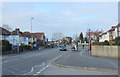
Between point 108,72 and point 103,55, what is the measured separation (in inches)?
463

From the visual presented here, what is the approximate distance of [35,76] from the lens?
862 cm

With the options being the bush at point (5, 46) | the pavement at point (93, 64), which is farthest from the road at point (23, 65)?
the bush at point (5, 46)

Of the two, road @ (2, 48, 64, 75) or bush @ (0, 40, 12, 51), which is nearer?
road @ (2, 48, 64, 75)

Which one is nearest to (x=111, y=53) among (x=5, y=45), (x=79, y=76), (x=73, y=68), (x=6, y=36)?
(x=73, y=68)

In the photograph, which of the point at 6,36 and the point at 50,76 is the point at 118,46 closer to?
the point at 50,76

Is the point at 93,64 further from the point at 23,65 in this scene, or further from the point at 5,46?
the point at 5,46

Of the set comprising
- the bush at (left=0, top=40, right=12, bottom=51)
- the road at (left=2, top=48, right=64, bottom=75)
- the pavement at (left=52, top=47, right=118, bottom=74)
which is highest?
the bush at (left=0, top=40, right=12, bottom=51)

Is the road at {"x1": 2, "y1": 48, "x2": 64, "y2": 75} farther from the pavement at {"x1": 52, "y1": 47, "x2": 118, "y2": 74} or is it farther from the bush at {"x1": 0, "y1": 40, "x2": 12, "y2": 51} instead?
the bush at {"x1": 0, "y1": 40, "x2": 12, "y2": 51}

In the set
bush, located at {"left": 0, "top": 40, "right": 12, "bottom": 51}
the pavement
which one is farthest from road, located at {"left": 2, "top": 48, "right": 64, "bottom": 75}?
bush, located at {"left": 0, "top": 40, "right": 12, "bottom": 51}

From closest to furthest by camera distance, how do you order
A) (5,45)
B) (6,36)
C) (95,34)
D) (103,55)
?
(103,55), (5,45), (6,36), (95,34)

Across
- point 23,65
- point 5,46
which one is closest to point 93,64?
point 23,65

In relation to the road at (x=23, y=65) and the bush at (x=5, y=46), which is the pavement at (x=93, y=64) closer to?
the road at (x=23, y=65)

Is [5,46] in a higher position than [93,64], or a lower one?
higher

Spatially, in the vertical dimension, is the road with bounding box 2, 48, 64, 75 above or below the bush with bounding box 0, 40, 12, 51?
below
